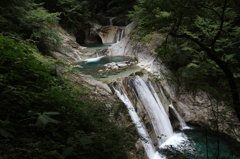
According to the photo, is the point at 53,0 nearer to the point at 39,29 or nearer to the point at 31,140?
the point at 39,29

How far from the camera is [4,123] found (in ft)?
3.42

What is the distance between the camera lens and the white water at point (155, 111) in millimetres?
6410

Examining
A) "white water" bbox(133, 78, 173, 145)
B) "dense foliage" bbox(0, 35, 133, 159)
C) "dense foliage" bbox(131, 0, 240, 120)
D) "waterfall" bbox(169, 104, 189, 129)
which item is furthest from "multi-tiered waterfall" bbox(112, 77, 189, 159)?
"dense foliage" bbox(0, 35, 133, 159)

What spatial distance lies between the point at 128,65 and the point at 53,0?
39.2 feet

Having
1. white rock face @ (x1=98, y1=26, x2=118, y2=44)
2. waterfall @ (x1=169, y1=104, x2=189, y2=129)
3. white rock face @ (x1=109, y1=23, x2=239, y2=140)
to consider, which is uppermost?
white rock face @ (x1=98, y1=26, x2=118, y2=44)

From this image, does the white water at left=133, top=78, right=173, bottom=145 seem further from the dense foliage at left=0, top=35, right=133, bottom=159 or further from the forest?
the dense foliage at left=0, top=35, right=133, bottom=159

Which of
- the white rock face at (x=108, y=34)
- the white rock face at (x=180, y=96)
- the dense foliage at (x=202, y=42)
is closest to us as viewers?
the dense foliage at (x=202, y=42)

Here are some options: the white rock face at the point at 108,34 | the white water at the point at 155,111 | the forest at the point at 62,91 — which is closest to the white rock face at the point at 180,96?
the forest at the point at 62,91

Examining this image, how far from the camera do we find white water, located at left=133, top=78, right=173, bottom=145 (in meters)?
6.41

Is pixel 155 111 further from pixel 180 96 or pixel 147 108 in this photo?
pixel 180 96

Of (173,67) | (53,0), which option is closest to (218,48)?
(173,67)

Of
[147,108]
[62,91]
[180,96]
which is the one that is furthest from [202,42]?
[62,91]

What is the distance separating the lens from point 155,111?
6730 millimetres

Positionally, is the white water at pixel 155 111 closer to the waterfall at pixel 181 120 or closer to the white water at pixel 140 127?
the white water at pixel 140 127
